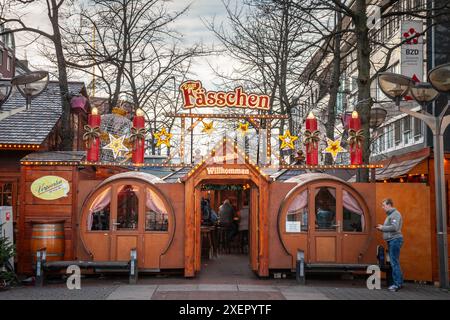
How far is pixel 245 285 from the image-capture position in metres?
12.7

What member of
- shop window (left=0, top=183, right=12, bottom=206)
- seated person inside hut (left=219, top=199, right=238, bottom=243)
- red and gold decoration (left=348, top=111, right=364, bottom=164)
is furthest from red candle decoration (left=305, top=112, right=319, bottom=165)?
shop window (left=0, top=183, right=12, bottom=206)

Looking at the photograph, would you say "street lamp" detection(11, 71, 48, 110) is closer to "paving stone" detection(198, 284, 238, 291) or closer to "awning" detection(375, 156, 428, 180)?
"paving stone" detection(198, 284, 238, 291)

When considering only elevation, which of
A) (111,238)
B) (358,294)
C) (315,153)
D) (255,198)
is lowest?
(358,294)

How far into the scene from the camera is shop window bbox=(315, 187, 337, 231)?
45.3ft

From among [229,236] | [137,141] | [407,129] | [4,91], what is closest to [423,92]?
[137,141]

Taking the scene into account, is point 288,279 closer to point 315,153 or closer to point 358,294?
point 358,294

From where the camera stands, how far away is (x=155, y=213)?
1381 cm

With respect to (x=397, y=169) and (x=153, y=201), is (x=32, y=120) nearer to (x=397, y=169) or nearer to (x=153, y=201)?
(x=153, y=201)

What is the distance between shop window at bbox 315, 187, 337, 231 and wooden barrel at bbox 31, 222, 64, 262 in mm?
6177

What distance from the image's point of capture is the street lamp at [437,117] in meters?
12.3

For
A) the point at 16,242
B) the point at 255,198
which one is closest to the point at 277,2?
the point at 255,198

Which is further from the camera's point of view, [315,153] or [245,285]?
[315,153]

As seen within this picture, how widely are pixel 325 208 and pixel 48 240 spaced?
21.6 ft

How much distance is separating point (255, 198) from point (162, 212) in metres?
→ 2.40
